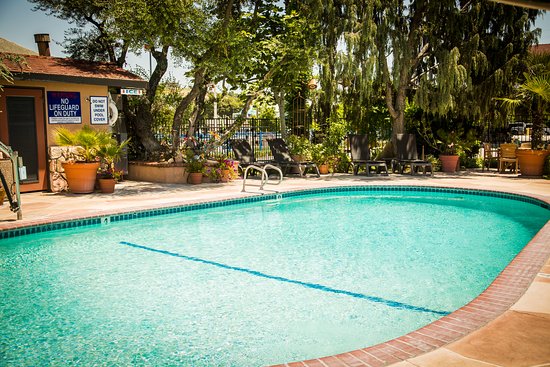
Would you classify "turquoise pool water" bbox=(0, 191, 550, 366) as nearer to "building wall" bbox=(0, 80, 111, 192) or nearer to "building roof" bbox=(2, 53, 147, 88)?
"building wall" bbox=(0, 80, 111, 192)

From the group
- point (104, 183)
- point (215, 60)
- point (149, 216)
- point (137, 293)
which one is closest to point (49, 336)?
point (137, 293)

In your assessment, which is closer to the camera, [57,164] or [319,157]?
[57,164]

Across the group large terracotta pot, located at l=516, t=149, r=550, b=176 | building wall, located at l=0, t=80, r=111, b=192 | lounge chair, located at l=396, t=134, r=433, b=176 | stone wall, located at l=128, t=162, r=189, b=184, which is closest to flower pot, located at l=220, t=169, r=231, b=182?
stone wall, located at l=128, t=162, r=189, b=184

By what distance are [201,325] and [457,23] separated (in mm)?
13014

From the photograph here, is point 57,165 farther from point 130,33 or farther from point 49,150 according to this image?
point 130,33

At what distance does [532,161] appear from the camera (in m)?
13.7

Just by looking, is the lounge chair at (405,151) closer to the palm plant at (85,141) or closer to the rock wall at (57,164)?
the palm plant at (85,141)

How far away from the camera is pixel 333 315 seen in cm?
467

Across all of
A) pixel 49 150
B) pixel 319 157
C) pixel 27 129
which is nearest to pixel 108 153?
pixel 49 150

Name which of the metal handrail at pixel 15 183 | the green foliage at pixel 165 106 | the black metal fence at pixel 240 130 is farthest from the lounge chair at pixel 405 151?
the metal handrail at pixel 15 183

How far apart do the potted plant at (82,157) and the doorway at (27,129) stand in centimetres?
69

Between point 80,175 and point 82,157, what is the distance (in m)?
0.46

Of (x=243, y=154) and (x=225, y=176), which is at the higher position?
(x=243, y=154)

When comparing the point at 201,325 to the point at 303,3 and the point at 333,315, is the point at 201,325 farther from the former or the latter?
the point at 303,3
